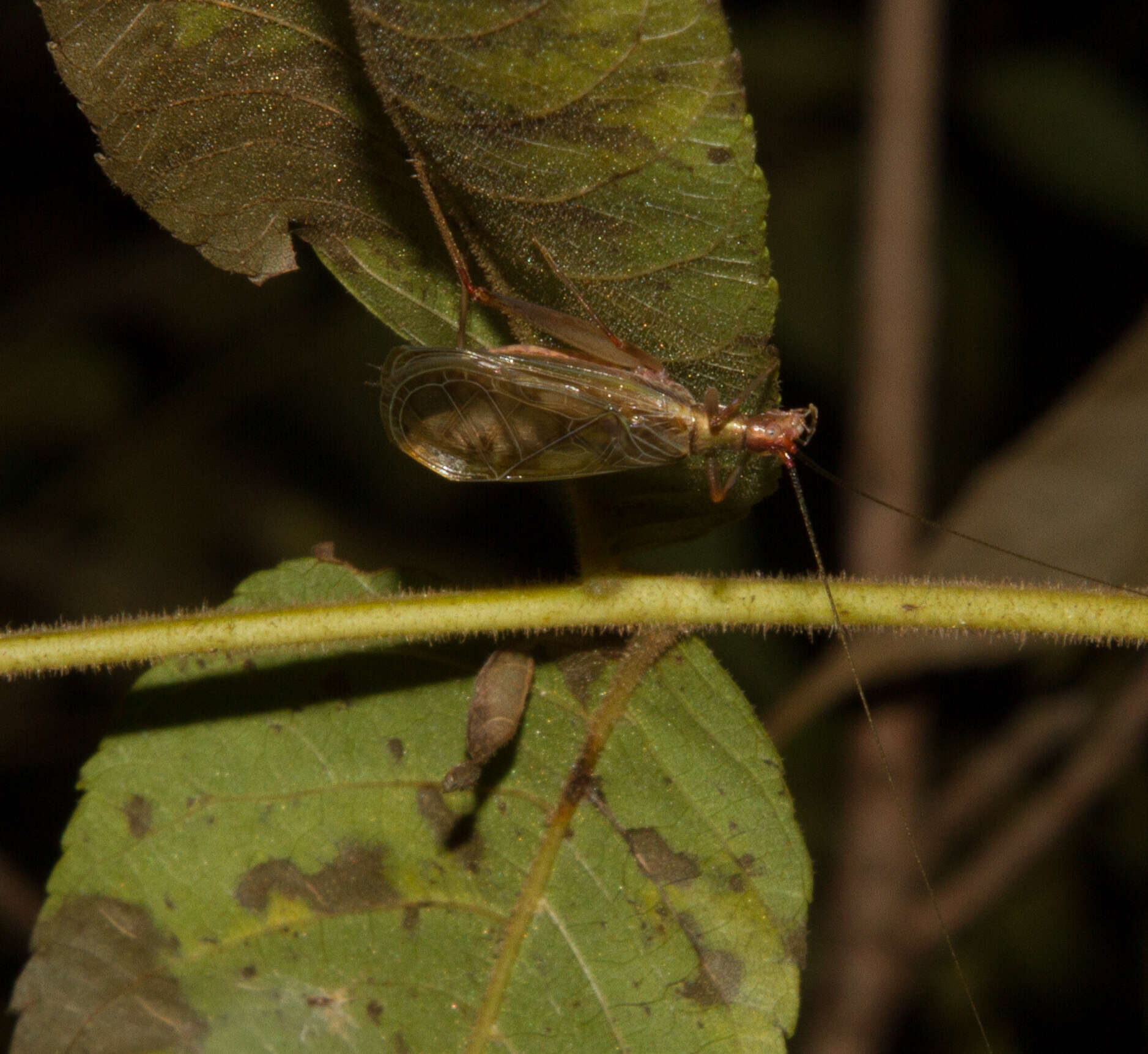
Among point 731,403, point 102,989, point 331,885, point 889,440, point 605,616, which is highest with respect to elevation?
point 731,403

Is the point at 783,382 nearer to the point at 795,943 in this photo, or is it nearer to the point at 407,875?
the point at 795,943

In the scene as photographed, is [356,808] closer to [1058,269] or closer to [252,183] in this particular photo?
[252,183]

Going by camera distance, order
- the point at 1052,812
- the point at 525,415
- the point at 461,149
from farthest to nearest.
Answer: the point at 1052,812 < the point at 525,415 < the point at 461,149

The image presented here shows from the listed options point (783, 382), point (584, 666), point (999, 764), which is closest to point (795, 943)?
point (584, 666)

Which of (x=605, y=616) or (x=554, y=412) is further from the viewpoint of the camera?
(x=554, y=412)

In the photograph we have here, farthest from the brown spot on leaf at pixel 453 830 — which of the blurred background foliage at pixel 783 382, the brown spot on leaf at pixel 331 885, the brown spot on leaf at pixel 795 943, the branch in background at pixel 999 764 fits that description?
the blurred background foliage at pixel 783 382

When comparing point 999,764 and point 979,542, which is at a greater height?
point 979,542

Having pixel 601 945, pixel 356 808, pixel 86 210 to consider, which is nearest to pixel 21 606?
pixel 86 210
